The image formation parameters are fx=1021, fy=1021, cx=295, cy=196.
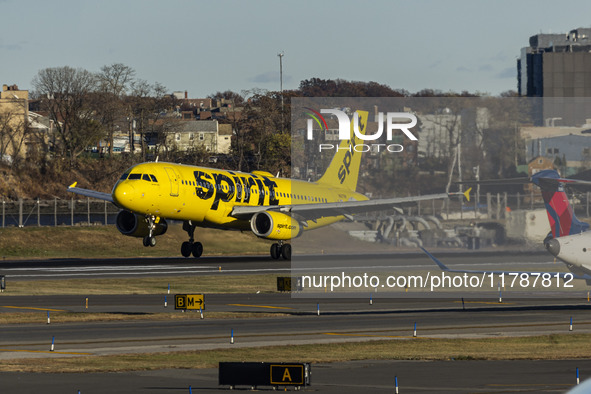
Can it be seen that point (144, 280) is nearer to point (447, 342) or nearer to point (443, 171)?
point (443, 171)

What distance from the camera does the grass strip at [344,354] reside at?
29922mm

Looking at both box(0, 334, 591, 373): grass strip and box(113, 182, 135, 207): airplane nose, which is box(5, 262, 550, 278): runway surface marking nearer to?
box(113, 182, 135, 207): airplane nose

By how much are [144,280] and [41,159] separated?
228ft

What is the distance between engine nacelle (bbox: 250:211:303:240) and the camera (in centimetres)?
6825

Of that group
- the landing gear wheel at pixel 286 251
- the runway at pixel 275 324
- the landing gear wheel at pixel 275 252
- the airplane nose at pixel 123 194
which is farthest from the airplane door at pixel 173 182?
the landing gear wheel at pixel 286 251

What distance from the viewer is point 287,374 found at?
24.7 meters

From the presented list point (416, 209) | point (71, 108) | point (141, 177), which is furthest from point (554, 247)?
point (71, 108)

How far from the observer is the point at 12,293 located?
181 feet

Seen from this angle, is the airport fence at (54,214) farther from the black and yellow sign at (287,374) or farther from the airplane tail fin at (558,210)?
the black and yellow sign at (287,374)

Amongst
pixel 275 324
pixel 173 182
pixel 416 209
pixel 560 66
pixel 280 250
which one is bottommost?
pixel 275 324

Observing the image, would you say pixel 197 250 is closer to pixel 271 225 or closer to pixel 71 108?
pixel 271 225

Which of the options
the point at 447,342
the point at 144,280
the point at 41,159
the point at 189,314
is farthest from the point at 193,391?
the point at 41,159

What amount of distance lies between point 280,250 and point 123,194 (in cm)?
1521

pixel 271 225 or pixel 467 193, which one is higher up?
pixel 467 193
